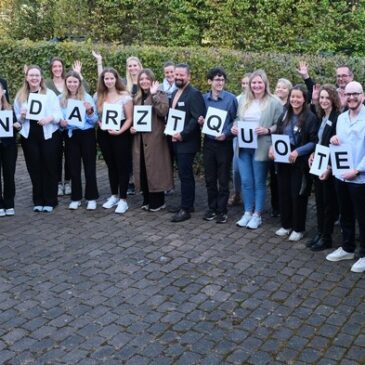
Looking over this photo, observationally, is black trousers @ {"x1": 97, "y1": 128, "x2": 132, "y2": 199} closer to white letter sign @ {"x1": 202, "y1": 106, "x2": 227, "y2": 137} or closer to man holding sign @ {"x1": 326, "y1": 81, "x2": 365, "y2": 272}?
white letter sign @ {"x1": 202, "y1": 106, "x2": 227, "y2": 137}

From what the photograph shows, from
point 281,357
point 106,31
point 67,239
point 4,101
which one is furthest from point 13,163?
point 106,31

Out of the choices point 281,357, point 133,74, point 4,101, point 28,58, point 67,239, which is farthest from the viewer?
point 28,58

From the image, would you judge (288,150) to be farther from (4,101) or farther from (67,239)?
(4,101)

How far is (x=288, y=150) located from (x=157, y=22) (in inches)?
490

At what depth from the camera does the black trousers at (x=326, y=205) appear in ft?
23.6

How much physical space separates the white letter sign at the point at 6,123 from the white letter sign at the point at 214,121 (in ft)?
9.10

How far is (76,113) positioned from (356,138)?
4124 mm

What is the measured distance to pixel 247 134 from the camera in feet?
26.0

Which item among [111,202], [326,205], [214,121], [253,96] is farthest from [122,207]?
[326,205]

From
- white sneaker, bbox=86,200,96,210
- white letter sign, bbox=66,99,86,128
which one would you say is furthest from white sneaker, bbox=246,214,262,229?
white letter sign, bbox=66,99,86,128

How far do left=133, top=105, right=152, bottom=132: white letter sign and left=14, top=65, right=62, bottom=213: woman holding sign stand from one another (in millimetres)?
1140

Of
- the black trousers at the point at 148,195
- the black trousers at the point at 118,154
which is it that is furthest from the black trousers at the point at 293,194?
the black trousers at the point at 118,154

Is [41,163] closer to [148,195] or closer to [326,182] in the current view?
[148,195]

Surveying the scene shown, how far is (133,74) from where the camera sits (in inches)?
371
